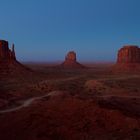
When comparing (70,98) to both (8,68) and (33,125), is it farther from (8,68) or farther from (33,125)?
(8,68)

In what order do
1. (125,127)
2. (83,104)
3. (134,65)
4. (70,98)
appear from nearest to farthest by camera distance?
(125,127) < (83,104) < (70,98) < (134,65)

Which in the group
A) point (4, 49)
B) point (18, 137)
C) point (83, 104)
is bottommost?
point (18, 137)

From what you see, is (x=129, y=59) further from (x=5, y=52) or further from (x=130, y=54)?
(x=5, y=52)

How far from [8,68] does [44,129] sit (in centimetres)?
5459

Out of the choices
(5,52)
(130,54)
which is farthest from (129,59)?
(5,52)

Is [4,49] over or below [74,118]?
over

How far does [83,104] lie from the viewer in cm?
1961

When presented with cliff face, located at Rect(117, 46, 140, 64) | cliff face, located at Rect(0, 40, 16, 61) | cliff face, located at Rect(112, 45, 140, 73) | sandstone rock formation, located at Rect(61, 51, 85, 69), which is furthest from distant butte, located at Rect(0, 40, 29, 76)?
sandstone rock formation, located at Rect(61, 51, 85, 69)

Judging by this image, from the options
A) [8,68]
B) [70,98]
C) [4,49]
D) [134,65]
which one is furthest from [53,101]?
[134,65]

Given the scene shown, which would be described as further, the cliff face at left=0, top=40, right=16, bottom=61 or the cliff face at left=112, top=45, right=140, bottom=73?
the cliff face at left=112, top=45, right=140, bottom=73

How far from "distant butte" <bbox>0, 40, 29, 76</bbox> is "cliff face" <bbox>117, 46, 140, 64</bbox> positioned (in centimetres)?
4667

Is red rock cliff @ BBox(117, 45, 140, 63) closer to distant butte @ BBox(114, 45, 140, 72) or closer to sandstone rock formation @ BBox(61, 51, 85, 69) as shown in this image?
distant butte @ BBox(114, 45, 140, 72)

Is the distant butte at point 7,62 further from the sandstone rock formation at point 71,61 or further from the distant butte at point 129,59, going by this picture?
the sandstone rock formation at point 71,61

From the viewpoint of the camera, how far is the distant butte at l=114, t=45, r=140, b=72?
102 metres
